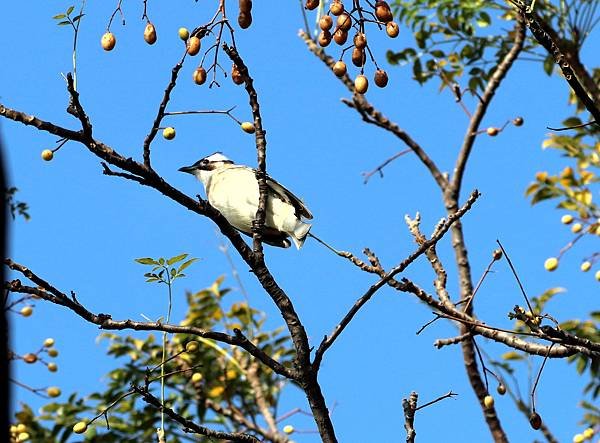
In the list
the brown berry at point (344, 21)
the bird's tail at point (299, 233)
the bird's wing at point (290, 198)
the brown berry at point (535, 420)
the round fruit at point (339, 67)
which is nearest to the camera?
the brown berry at point (344, 21)

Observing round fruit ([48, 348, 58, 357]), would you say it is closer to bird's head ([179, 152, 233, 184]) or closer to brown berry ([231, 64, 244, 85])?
bird's head ([179, 152, 233, 184])

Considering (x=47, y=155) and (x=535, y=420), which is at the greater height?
(x=47, y=155)

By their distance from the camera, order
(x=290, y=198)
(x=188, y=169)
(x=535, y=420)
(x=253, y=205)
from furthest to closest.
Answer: (x=188, y=169) → (x=253, y=205) → (x=290, y=198) → (x=535, y=420)

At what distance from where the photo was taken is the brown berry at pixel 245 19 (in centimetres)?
251

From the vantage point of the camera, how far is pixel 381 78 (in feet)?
9.05

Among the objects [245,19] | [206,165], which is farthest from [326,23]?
[206,165]

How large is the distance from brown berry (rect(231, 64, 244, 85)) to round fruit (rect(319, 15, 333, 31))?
278 mm

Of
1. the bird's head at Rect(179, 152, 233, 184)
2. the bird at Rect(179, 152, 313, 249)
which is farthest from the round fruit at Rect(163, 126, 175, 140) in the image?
the bird's head at Rect(179, 152, 233, 184)

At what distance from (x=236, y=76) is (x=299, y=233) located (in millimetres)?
2042

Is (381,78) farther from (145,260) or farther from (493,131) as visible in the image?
(493,131)

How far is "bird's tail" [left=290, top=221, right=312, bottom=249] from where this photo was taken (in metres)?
4.70

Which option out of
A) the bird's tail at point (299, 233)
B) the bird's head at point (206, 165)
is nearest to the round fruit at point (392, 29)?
the bird's tail at point (299, 233)

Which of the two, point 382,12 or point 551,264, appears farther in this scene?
point 551,264

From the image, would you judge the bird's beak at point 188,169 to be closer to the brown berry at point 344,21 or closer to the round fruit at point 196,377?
the round fruit at point 196,377
